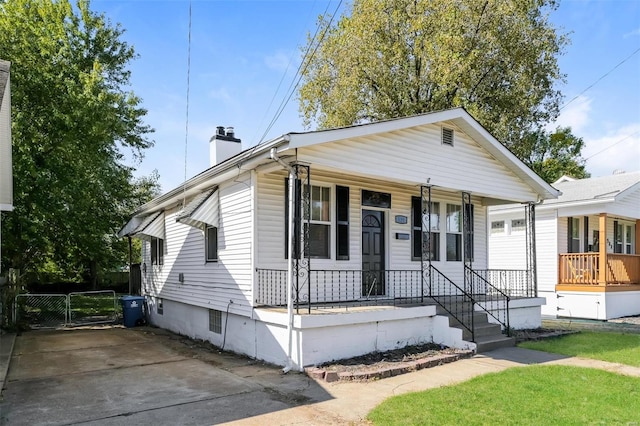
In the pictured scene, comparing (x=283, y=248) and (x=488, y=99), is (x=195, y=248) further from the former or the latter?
(x=488, y=99)

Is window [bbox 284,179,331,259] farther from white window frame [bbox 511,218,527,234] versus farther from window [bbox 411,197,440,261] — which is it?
white window frame [bbox 511,218,527,234]

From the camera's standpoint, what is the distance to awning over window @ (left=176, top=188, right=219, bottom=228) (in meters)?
10.0

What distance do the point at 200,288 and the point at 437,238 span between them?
241 inches

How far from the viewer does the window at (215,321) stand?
10.7m

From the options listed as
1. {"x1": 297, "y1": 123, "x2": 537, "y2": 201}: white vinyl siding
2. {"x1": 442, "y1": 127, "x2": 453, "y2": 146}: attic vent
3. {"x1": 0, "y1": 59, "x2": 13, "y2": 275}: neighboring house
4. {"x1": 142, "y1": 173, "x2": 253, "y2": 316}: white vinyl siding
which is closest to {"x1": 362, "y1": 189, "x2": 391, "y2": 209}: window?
{"x1": 297, "y1": 123, "x2": 537, "y2": 201}: white vinyl siding

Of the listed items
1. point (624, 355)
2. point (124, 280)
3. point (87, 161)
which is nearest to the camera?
point (624, 355)

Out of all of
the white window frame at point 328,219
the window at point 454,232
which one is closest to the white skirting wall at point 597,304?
the window at point 454,232

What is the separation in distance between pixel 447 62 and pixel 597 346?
518 inches

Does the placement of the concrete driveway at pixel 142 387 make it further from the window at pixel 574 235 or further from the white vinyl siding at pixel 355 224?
the window at pixel 574 235

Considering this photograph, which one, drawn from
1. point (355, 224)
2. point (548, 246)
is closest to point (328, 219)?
point (355, 224)

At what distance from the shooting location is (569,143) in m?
37.2

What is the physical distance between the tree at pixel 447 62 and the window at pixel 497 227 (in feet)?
15.6

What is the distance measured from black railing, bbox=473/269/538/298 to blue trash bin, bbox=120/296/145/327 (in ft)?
34.7

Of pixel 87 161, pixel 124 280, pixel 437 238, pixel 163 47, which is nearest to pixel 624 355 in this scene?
pixel 437 238
